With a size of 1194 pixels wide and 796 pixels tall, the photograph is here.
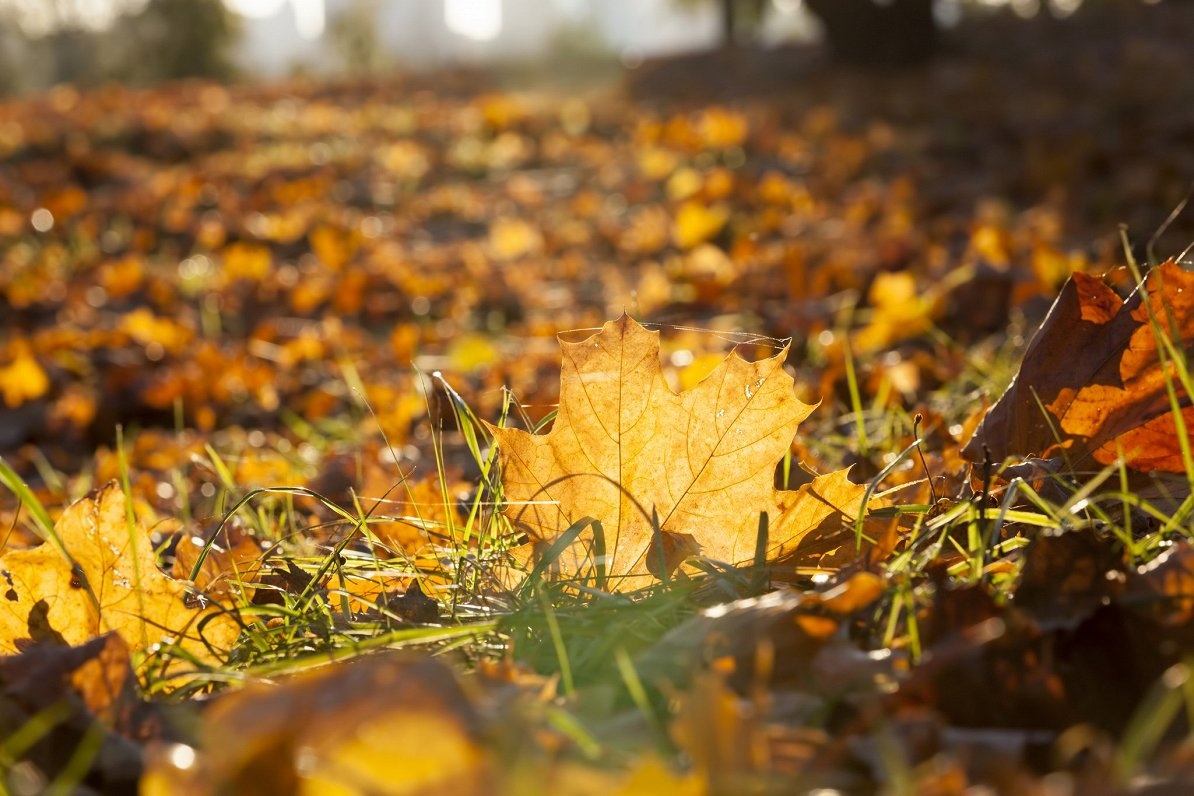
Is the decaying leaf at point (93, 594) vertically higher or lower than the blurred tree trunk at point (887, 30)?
lower

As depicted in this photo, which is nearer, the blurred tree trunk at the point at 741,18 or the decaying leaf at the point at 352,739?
the decaying leaf at the point at 352,739

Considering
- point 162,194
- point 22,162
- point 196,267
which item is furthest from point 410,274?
point 22,162

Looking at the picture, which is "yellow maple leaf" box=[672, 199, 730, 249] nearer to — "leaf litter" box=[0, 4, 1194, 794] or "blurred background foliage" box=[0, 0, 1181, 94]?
"leaf litter" box=[0, 4, 1194, 794]

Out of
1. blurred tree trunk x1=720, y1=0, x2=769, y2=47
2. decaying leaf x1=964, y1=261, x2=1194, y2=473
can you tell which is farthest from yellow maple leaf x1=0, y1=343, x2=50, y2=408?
blurred tree trunk x1=720, y1=0, x2=769, y2=47

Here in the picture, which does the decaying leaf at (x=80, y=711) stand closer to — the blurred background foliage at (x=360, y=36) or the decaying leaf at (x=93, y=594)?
the decaying leaf at (x=93, y=594)

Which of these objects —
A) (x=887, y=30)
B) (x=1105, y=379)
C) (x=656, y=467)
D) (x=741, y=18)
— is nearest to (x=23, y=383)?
(x=656, y=467)

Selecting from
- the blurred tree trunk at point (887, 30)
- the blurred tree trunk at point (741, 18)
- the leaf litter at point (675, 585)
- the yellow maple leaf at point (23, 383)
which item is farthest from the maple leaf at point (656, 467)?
the blurred tree trunk at point (741, 18)

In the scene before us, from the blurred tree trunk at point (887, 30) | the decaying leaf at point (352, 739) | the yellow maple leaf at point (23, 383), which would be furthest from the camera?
the blurred tree trunk at point (887, 30)
